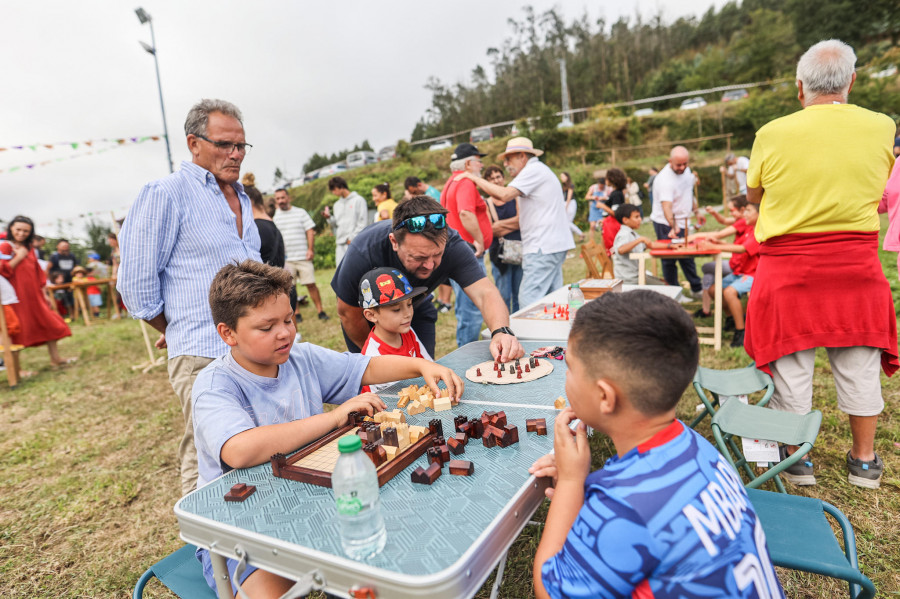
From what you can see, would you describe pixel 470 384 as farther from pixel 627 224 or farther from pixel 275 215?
pixel 275 215

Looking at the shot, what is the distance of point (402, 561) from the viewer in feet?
4.03

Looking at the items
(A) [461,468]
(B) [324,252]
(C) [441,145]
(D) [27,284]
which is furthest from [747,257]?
(C) [441,145]

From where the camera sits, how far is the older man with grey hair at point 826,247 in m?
2.74

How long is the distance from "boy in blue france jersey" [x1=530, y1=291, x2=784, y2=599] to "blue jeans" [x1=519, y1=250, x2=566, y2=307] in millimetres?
3813

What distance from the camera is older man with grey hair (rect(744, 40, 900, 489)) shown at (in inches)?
108

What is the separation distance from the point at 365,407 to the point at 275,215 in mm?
7394

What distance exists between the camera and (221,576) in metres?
1.57

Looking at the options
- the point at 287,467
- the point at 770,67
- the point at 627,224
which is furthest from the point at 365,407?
the point at 770,67

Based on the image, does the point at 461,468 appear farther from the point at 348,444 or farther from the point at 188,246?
the point at 188,246

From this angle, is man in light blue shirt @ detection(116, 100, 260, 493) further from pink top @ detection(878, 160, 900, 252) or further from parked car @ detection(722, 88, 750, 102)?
A: parked car @ detection(722, 88, 750, 102)

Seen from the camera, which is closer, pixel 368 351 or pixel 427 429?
pixel 427 429

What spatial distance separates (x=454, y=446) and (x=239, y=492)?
718 mm

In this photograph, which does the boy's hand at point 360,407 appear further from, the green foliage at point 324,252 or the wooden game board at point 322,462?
the green foliage at point 324,252

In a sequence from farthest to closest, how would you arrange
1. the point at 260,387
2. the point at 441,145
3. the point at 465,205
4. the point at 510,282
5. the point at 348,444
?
the point at 441,145
the point at 510,282
the point at 465,205
the point at 260,387
the point at 348,444
